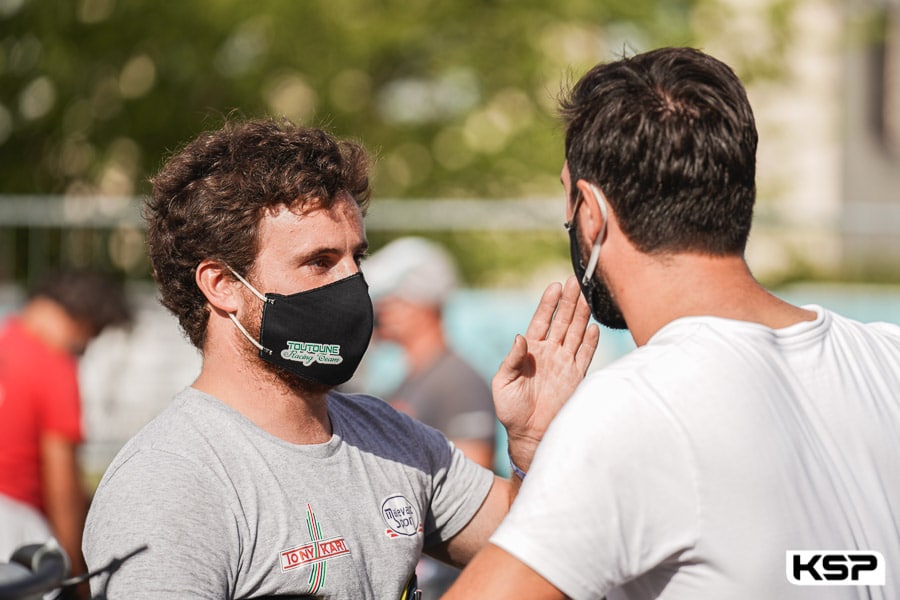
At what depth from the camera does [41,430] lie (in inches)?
224

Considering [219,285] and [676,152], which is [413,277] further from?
[676,152]

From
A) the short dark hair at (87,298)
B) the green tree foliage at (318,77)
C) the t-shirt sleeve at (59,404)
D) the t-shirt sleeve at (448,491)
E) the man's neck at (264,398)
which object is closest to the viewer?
the man's neck at (264,398)

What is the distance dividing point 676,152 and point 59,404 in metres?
4.37

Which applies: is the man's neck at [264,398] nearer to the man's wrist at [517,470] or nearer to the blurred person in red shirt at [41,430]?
the man's wrist at [517,470]

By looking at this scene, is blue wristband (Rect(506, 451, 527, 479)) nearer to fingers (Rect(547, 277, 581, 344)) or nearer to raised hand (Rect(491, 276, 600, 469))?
raised hand (Rect(491, 276, 600, 469))

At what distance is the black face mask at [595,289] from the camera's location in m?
2.23

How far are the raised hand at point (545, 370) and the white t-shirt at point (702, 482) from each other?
73 centimetres

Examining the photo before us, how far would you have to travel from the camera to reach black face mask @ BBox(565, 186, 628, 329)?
2.23 metres

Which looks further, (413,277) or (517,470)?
(413,277)

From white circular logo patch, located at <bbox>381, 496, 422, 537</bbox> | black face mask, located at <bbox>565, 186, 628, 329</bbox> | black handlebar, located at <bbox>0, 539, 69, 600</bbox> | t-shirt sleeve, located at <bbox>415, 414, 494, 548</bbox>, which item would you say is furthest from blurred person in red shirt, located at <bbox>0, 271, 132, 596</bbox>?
black face mask, located at <bbox>565, 186, 628, 329</bbox>

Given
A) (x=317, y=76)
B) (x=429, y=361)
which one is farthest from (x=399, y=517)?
(x=317, y=76)

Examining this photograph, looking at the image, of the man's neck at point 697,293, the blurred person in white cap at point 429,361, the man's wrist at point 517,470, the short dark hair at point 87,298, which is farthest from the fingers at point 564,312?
the short dark hair at point 87,298

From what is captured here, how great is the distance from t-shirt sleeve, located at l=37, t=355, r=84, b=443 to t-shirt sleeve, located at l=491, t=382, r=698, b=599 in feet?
14.0

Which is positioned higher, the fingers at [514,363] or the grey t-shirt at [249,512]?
the fingers at [514,363]
